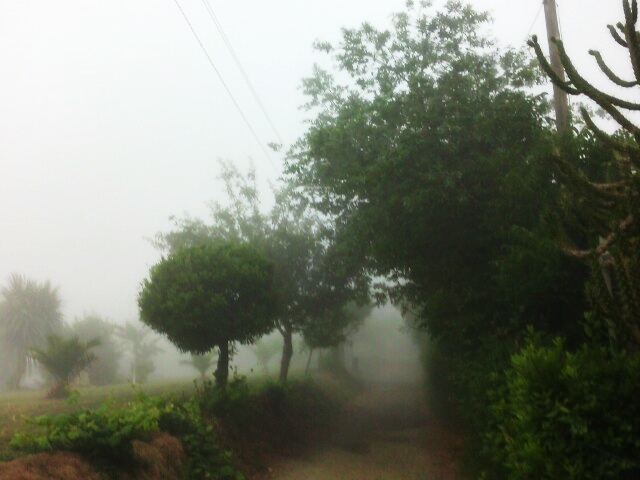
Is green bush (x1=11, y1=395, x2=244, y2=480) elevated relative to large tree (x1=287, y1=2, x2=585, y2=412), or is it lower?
lower

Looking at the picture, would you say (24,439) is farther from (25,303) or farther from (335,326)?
(335,326)

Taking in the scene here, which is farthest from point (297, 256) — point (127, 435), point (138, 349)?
point (127, 435)

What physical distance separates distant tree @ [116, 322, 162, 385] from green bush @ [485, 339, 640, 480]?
2015 cm

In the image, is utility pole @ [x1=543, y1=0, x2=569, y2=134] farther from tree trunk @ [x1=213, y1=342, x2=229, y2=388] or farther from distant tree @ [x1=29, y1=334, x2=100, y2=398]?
distant tree @ [x1=29, y1=334, x2=100, y2=398]

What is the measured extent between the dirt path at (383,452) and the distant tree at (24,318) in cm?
1029

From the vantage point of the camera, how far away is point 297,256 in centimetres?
2409

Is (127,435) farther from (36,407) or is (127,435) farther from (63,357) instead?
(63,357)

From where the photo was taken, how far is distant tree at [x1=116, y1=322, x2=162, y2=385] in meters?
25.9

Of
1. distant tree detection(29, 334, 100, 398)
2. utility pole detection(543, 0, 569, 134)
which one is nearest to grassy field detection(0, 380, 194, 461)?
distant tree detection(29, 334, 100, 398)

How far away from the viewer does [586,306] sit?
428 inches

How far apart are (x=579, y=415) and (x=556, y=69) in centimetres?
807

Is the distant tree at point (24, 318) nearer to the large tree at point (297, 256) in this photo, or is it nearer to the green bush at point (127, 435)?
the large tree at point (297, 256)

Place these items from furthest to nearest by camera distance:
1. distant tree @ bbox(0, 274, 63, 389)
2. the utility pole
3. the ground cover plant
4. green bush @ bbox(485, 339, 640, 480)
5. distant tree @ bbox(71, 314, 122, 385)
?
distant tree @ bbox(71, 314, 122, 385) < distant tree @ bbox(0, 274, 63, 389) < the utility pole < the ground cover plant < green bush @ bbox(485, 339, 640, 480)

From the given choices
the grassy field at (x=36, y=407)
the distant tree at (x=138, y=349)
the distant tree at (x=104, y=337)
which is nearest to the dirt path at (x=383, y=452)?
the grassy field at (x=36, y=407)
